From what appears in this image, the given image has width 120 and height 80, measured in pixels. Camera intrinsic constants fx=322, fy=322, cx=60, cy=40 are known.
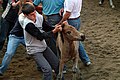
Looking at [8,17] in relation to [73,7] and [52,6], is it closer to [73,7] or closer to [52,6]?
[52,6]

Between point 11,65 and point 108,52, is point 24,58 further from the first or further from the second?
point 108,52

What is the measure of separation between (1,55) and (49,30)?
2.39m

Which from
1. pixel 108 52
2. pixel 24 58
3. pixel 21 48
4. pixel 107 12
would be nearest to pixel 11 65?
pixel 24 58

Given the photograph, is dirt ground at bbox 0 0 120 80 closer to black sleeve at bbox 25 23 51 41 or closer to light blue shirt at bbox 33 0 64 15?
light blue shirt at bbox 33 0 64 15

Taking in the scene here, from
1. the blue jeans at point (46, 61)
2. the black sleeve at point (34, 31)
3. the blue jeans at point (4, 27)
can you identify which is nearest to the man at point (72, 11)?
the blue jeans at point (46, 61)

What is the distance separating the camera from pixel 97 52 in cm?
723

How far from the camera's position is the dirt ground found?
20.1 ft

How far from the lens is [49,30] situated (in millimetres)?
5078

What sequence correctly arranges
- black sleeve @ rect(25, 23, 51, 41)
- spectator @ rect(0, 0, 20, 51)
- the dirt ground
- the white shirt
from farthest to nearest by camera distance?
spectator @ rect(0, 0, 20, 51), the dirt ground, the white shirt, black sleeve @ rect(25, 23, 51, 41)

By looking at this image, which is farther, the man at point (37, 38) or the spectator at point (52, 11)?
the spectator at point (52, 11)

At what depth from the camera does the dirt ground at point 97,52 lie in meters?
6.12

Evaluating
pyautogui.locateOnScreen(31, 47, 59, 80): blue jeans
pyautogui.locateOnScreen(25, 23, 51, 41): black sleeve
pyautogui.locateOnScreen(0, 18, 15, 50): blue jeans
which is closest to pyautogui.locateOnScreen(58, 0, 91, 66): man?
pyautogui.locateOnScreen(31, 47, 59, 80): blue jeans

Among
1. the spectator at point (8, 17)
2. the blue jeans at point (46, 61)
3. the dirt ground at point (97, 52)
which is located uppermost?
the spectator at point (8, 17)

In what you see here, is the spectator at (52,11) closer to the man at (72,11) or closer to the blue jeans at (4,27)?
the man at (72,11)
